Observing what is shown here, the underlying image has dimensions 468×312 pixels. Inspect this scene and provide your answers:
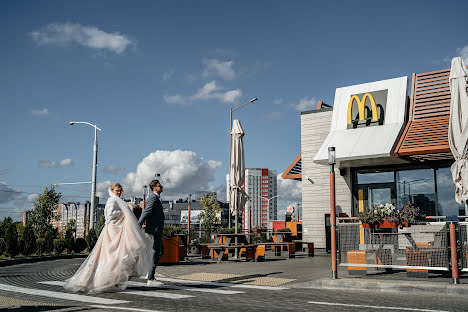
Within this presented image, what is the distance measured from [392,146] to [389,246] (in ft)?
26.9

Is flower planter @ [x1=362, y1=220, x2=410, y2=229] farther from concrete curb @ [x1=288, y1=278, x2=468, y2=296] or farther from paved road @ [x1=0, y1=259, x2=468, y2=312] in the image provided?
paved road @ [x1=0, y1=259, x2=468, y2=312]

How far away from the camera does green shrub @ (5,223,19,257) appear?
55.0ft

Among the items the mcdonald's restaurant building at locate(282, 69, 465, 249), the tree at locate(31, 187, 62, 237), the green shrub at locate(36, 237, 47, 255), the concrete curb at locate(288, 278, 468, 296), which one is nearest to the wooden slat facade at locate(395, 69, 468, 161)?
the mcdonald's restaurant building at locate(282, 69, 465, 249)

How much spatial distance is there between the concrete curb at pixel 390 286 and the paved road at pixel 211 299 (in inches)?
13.0

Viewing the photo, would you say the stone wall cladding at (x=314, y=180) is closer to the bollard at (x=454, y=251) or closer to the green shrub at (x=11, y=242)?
the green shrub at (x=11, y=242)

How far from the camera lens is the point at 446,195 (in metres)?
18.8

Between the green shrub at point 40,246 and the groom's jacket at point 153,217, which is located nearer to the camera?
the groom's jacket at point 153,217

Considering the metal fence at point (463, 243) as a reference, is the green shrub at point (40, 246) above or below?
below

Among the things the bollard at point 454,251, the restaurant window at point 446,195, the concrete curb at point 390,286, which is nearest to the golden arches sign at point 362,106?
the restaurant window at point 446,195

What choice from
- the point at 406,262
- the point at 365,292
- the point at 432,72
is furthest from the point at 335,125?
the point at 365,292

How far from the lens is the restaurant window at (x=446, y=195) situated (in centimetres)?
1867

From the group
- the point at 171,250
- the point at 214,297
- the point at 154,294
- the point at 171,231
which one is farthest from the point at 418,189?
the point at 154,294

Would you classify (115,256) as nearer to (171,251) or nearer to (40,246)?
(171,251)

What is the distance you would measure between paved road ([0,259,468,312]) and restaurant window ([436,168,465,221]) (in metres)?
11.9
